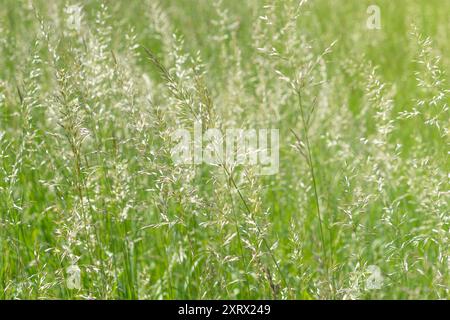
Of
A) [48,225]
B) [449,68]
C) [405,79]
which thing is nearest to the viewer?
[48,225]

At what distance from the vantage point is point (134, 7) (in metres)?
7.29

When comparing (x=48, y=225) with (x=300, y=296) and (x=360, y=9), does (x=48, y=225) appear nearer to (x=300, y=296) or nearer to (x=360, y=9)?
(x=300, y=296)

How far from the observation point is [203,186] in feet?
11.4

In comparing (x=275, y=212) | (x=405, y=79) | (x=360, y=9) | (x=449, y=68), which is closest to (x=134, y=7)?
(x=360, y=9)

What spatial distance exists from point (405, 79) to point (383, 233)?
240 cm

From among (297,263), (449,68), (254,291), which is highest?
(449,68)

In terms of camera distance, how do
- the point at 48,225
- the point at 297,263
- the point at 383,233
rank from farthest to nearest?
1. the point at 383,233
2. the point at 48,225
3. the point at 297,263

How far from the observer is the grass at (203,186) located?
2242 mm

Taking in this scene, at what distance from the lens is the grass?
7.36 feet
